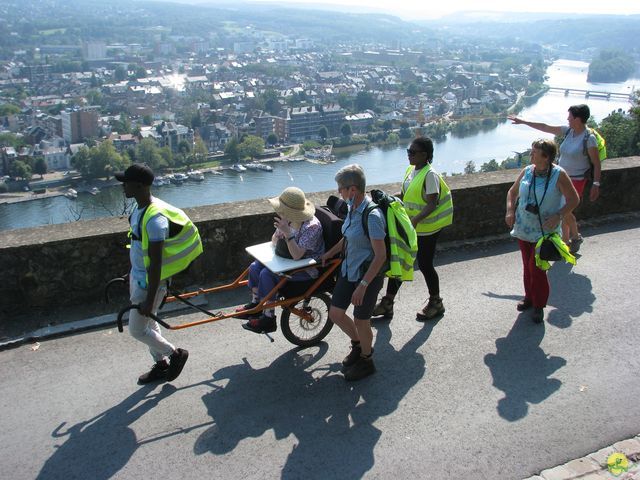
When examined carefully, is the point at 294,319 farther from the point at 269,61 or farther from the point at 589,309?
the point at 269,61

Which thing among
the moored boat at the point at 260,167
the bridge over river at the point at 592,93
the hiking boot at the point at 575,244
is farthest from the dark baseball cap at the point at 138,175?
the bridge over river at the point at 592,93

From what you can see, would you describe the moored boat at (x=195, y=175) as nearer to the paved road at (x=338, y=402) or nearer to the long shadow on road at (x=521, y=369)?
the paved road at (x=338, y=402)

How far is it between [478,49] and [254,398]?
A: 194 meters

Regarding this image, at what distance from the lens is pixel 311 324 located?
4.33 metres

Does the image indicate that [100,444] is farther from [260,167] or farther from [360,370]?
[260,167]

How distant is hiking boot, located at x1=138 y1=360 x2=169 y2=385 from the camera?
3857 millimetres

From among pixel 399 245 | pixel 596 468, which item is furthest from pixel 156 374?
pixel 596 468

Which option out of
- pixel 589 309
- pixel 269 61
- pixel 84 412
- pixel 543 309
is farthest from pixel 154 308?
pixel 269 61

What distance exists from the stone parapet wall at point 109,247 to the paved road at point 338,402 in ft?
1.74

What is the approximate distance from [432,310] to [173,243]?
2.13 metres

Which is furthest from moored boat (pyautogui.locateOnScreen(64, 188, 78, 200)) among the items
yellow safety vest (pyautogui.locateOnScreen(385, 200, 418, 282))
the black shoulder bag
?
yellow safety vest (pyautogui.locateOnScreen(385, 200, 418, 282))

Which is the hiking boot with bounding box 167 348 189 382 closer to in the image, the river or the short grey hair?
the short grey hair

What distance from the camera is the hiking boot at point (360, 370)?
391cm

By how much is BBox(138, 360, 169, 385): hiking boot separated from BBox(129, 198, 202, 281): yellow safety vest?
593 mm
